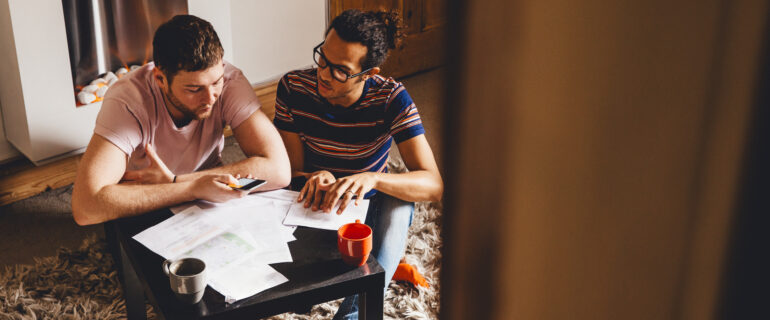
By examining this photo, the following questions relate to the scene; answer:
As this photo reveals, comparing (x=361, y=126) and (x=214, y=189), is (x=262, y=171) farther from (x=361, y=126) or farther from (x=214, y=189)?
(x=361, y=126)

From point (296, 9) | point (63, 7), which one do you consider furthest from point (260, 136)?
point (296, 9)

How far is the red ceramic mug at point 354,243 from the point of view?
56.1 inches

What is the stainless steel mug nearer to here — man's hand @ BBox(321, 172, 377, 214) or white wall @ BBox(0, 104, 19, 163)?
man's hand @ BBox(321, 172, 377, 214)

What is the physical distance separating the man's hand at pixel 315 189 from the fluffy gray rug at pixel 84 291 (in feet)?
1.45

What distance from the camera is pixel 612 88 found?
99 mm

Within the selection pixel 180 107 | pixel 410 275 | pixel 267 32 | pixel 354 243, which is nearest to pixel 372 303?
pixel 354 243

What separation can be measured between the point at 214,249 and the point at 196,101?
0.53m

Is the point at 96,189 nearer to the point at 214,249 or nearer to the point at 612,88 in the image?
the point at 214,249

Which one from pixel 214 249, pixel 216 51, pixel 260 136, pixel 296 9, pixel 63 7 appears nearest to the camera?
pixel 214 249

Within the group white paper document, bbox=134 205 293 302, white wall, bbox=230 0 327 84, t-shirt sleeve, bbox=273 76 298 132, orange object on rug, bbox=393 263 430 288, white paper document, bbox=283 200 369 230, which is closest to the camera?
white paper document, bbox=134 205 293 302

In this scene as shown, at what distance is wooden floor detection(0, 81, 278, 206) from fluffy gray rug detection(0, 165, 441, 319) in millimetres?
589

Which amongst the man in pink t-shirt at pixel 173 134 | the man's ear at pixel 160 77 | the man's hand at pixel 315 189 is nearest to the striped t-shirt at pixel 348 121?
the man in pink t-shirt at pixel 173 134

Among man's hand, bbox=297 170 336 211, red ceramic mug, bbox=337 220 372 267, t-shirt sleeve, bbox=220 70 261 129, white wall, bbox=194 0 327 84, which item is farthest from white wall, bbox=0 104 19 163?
red ceramic mug, bbox=337 220 372 267

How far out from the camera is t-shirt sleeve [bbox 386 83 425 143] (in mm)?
1877
